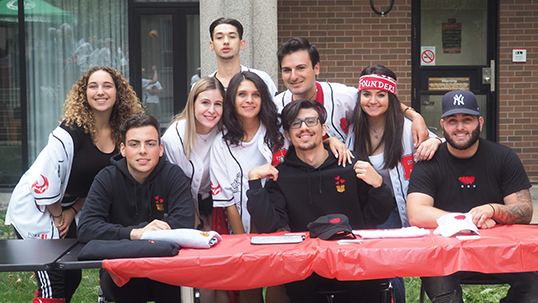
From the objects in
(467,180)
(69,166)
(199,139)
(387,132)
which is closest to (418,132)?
(387,132)

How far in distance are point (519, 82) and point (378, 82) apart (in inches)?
199

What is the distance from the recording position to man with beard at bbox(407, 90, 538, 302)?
13.4 ft

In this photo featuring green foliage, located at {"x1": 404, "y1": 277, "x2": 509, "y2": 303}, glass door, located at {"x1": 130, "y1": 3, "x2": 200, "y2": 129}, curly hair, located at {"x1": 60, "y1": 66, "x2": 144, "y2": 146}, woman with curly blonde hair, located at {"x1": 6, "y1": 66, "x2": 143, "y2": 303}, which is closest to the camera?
woman with curly blonde hair, located at {"x1": 6, "y1": 66, "x2": 143, "y2": 303}

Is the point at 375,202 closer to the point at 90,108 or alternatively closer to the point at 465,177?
the point at 465,177

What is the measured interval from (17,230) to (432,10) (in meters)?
6.59

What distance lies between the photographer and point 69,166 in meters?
4.27

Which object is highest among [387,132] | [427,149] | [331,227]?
[387,132]

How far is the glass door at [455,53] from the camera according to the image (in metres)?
8.79

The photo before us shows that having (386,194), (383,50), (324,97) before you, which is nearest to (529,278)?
(386,194)

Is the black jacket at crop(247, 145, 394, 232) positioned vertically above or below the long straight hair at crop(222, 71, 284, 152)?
below

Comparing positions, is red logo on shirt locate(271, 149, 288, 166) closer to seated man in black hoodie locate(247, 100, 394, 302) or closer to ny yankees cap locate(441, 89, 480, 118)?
seated man in black hoodie locate(247, 100, 394, 302)

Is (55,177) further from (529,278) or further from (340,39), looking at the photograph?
(340,39)

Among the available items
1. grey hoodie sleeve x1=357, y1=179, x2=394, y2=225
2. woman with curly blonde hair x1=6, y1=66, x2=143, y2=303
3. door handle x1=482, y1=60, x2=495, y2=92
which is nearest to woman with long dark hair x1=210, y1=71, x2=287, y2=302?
grey hoodie sleeve x1=357, y1=179, x2=394, y2=225

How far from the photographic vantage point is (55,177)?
4180 millimetres
